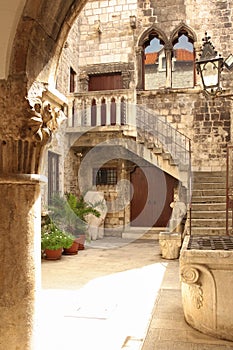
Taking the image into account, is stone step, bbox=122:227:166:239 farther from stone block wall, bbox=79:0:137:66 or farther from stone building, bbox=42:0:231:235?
stone block wall, bbox=79:0:137:66

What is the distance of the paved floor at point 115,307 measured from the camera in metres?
3.06

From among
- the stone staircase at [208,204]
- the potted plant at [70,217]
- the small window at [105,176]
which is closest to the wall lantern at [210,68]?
the stone staircase at [208,204]

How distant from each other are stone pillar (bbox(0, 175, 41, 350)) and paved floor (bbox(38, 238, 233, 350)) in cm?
26

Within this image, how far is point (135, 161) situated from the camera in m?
10.4

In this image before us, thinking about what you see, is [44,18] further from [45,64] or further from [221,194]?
[221,194]

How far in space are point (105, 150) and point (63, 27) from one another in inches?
334

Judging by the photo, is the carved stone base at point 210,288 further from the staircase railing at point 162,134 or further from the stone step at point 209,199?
the staircase railing at point 162,134

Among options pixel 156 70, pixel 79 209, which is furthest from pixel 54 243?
pixel 156 70

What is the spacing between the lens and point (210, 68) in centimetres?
385

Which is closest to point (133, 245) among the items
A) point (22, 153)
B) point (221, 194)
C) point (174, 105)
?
point (221, 194)

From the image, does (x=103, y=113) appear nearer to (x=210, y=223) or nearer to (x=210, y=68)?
(x=210, y=223)

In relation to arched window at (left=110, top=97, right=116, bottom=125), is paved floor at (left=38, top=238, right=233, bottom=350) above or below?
below

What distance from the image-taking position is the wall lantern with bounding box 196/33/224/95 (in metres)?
3.80

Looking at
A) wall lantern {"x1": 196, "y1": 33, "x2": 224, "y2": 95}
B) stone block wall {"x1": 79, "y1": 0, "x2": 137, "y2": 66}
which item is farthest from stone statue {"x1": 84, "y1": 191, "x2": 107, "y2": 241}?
wall lantern {"x1": 196, "y1": 33, "x2": 224, "y2": 95}
